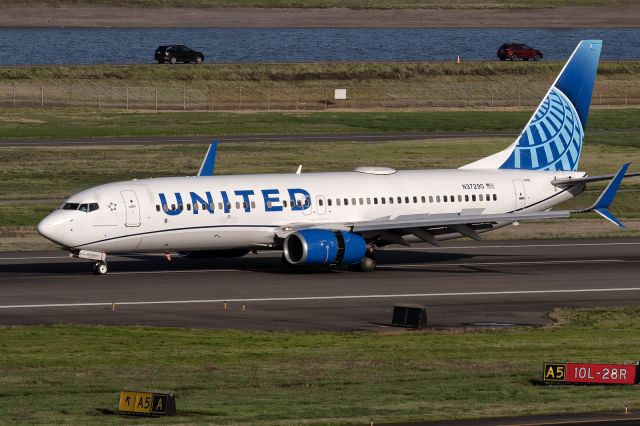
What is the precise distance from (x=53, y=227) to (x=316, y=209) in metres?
10.8

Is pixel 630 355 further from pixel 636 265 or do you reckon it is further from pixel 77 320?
pixel 636 265

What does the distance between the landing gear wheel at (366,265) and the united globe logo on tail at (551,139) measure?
9.44m

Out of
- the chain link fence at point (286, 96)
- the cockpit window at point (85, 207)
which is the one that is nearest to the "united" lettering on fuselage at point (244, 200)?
the cockpit window at point (85, 207)

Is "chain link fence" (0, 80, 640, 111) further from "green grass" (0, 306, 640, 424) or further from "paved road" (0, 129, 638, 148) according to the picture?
"green grass" (0, 306, 640, 424)

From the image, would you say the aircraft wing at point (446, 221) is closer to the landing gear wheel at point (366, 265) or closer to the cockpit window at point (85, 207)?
the landing gear wheel at point (366, 265)

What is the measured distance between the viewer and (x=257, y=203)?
193 feet

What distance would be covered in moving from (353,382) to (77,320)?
14263mm

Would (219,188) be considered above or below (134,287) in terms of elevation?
above

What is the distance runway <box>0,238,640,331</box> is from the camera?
1923 inches

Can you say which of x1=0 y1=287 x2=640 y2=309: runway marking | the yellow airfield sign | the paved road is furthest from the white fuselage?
the paved road

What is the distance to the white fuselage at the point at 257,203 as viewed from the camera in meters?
56.6

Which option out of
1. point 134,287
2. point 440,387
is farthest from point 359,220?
point 440,387

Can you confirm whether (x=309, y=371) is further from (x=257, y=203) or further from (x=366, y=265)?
(x=366, y=265)

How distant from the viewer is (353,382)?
119 ft
